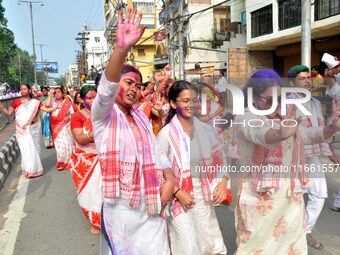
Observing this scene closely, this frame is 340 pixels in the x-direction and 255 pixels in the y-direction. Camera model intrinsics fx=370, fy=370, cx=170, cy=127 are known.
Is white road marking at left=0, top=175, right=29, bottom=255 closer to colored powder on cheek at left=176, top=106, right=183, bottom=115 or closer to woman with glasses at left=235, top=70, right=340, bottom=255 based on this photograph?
colored powder on cheek at left=176, top=106, right=183, bottom=115

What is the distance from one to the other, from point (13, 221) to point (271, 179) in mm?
3210

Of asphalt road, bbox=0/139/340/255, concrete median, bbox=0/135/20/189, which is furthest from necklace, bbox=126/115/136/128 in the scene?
concrete median, bbox=0/135/20/189

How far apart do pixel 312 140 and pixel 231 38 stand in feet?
63.0

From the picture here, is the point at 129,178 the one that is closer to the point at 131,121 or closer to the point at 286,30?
the point at 131,121

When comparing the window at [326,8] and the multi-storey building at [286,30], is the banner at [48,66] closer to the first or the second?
the multi-storey building at [286,30]

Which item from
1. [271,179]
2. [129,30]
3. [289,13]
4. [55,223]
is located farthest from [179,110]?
[289,13]

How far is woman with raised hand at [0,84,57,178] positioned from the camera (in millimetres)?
6398

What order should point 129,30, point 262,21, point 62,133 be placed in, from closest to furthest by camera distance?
point 129,30 < point 62,133 < point 262,21

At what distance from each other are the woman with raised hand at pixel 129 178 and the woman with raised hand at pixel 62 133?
16.2ft

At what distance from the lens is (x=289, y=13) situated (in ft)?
47.6

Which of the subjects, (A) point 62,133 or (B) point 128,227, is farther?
(A) point 62,133

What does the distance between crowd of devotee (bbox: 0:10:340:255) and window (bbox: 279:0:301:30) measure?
39.4 feet

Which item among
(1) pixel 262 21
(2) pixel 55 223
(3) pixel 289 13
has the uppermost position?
(1) pixel 262 21

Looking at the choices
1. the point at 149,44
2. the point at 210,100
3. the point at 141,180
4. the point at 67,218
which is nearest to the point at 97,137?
the point at 141,180
